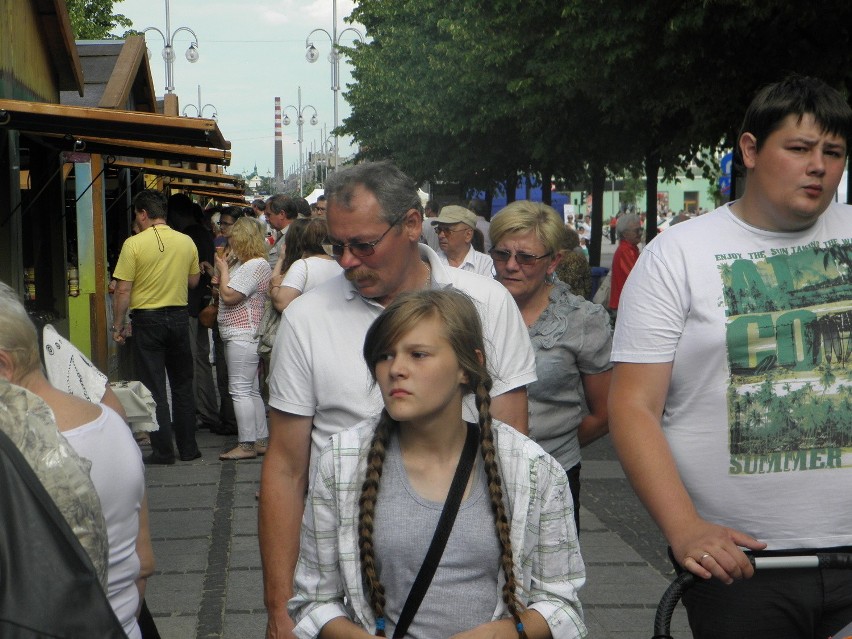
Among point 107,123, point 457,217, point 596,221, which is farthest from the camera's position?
point 596,221

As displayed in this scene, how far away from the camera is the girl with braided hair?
266cm

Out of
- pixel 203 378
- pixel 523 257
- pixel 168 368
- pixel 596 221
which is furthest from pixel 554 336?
pixel 596 221

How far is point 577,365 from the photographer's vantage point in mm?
4641

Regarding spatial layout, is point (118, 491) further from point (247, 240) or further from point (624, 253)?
point (624, 253)

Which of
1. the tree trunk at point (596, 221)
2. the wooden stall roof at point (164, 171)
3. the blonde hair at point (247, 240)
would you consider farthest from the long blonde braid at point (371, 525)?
the tree trunk at point (596, 221)

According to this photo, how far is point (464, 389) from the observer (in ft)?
9.24

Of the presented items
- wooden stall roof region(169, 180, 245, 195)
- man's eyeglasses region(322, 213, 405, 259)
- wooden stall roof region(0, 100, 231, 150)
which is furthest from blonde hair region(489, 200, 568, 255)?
wooden stall roof region(169, 180, 245, 195)

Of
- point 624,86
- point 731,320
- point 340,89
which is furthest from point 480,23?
point 340,89

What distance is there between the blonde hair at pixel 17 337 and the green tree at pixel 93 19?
92.7 ft

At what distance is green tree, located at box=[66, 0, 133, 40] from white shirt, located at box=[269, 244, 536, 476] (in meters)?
27.9

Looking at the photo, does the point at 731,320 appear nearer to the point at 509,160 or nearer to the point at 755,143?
the point at 755,143

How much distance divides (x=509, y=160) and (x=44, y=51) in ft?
70.6

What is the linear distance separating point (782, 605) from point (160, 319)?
24.6 ft

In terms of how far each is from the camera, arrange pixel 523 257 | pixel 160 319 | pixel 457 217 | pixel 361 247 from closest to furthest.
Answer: pixel 361 247 → pixel 523 257 → pixel 457 217 → pixel 160 319
